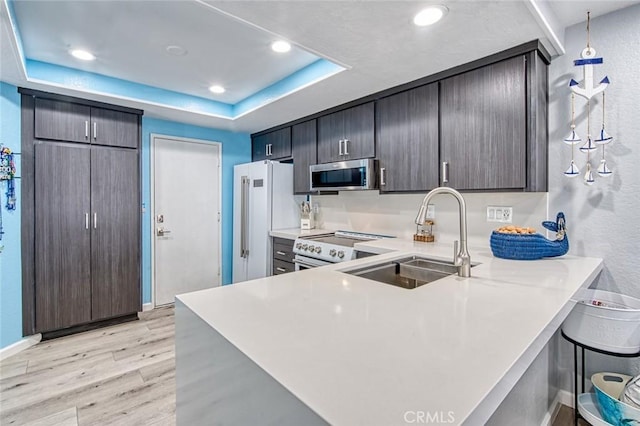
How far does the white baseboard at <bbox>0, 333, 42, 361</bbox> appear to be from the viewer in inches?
102

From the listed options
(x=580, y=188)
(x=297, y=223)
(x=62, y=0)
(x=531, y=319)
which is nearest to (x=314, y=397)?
(x=531, y=319)

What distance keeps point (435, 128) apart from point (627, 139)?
1.10 meters

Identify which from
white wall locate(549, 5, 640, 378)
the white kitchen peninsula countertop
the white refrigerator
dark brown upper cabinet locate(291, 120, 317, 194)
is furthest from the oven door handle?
white wall locate(549, 5, 640, 378)

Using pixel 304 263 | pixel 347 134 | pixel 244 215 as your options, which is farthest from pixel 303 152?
pixel 304 263

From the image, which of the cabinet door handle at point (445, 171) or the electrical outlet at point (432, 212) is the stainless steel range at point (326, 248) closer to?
the electrical outlet at point (432, 212)

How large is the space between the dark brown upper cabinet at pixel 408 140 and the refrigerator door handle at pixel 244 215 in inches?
72.8

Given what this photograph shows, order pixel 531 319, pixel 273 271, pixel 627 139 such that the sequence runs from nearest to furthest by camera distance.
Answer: pixel 531 319 < pixel 627 139 < pixel 273 271

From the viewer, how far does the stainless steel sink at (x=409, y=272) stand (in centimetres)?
179

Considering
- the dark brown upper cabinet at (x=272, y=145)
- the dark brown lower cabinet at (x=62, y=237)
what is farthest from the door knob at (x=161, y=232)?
the dark brown upper cabinet at (x=272, y=145)

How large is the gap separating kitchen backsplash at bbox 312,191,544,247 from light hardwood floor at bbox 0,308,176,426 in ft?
7.11

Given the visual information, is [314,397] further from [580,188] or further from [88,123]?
[88,123]

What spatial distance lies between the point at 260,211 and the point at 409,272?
88.6 inches

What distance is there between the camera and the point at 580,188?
1962 mm

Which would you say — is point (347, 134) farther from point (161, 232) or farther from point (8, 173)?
point (8, 173)
